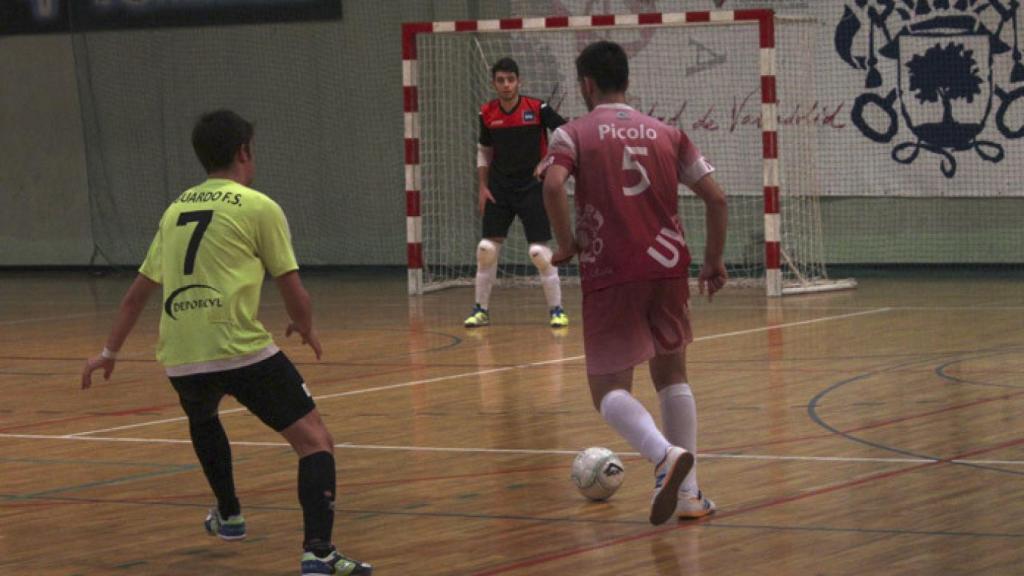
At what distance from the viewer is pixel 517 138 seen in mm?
12789

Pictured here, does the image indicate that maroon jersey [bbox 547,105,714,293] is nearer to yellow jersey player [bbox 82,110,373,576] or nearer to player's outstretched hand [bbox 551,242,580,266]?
player's outstretched hand [bbox 551,242,580,266]

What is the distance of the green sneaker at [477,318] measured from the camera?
→ 514 inches

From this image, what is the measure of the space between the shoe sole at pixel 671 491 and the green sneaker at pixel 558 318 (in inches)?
292

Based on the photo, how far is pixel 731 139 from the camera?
17266 mm

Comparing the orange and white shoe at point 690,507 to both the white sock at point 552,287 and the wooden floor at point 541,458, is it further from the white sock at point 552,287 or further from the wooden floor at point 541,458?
the white sock at point 552,287

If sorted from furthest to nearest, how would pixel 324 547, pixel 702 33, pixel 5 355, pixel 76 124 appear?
pixel 76 124
pixel 702 33
pixel 5 355
pixel 324 547

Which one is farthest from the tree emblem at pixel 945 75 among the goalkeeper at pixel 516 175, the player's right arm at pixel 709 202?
the player's right arm at pixel 709 202

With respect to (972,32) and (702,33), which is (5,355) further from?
(972,32)

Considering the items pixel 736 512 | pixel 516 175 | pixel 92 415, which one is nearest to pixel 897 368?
pixel 516 175

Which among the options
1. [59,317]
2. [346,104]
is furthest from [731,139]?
[59,317]

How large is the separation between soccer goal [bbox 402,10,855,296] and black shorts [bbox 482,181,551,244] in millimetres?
2821

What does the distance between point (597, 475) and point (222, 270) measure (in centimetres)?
167

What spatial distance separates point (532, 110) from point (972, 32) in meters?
5.60

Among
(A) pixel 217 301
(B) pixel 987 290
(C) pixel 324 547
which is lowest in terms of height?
(B) pixel 987 290
